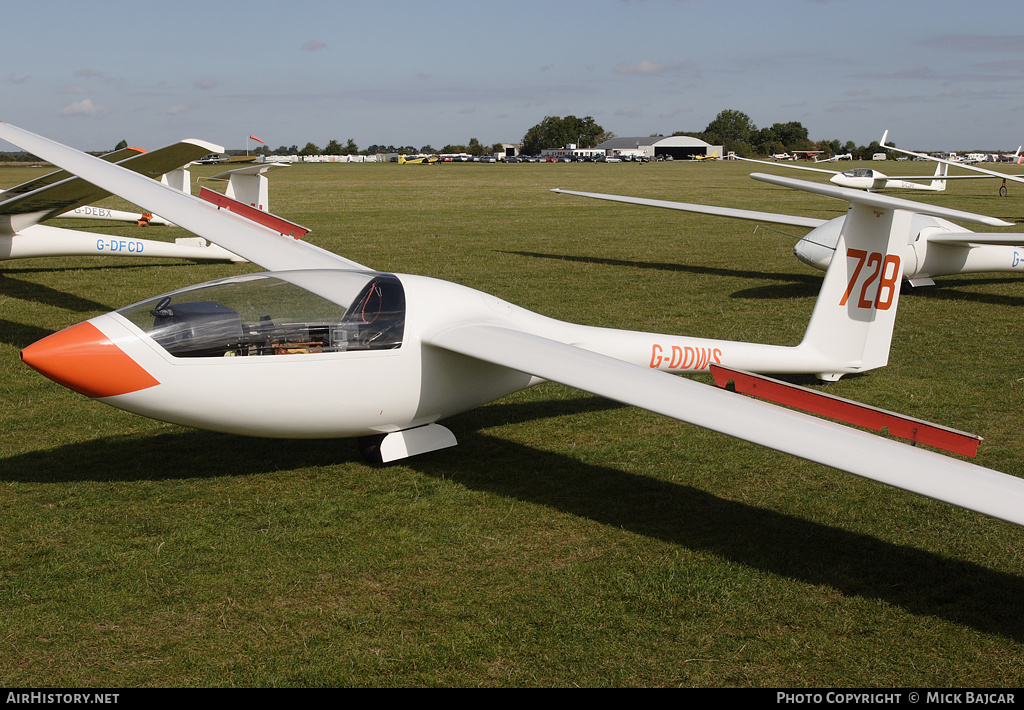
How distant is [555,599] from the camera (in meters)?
4.86

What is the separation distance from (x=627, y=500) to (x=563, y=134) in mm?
196458

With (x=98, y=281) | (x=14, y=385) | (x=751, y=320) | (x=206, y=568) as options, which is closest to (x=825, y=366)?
(x=751, y=320)

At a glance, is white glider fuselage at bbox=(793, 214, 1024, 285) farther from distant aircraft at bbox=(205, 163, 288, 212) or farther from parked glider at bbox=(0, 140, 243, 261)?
distant aircraft at bbox=(205, 163, 288, 212)

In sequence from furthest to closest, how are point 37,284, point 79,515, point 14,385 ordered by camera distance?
point 37,284, point 14,385, point 79,515

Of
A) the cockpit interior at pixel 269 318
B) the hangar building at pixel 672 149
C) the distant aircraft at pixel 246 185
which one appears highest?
the hangar building at pixel 672 149

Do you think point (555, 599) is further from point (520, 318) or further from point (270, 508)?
point (520, 318)

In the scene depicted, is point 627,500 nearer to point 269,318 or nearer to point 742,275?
point 269,318

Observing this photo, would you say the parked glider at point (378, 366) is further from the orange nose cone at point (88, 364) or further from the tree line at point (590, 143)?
the tree line at point (590, 143)

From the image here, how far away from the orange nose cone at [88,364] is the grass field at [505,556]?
0.98 m

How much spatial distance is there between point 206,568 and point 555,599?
2.20 metres

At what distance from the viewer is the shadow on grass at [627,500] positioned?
5.00 m

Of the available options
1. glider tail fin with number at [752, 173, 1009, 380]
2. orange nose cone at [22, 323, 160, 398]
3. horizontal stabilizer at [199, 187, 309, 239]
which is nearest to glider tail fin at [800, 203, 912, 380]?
glider tail fin with number at [752, 173, 1009, 380]

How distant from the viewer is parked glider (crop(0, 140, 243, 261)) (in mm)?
12383

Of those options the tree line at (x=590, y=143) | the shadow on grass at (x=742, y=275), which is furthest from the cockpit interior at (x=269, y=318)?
the tree line at (x=590, y=143)
